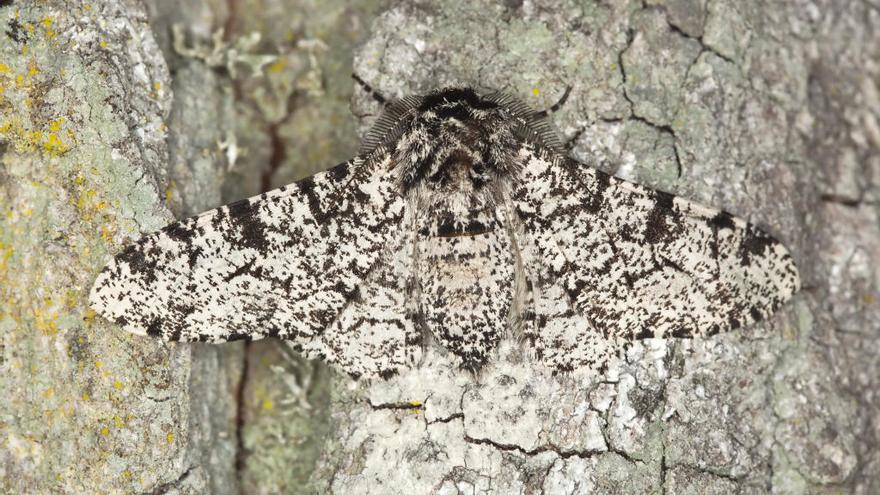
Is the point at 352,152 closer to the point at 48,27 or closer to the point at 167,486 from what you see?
the point at 48,27

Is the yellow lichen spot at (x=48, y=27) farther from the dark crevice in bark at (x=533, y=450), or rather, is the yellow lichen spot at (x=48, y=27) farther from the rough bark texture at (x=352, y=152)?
the dark crevice in bark at (x=533, y=450)

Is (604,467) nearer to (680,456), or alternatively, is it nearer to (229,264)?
(680,456)

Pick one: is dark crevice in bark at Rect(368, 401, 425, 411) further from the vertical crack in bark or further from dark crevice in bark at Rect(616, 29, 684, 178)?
dark crevice in bark at Rect(616, 29, 684, 178)

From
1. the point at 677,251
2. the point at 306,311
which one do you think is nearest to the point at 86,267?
the point at 306,311

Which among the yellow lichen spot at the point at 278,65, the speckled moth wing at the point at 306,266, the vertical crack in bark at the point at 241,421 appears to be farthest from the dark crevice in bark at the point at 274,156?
the vertical crack in bark at the point at 241,421

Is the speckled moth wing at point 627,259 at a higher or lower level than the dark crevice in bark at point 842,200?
lower

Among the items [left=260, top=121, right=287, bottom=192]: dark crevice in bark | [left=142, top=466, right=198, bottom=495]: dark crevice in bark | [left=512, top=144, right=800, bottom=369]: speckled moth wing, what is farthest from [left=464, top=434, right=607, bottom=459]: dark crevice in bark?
[left=260, top=121, right=287, bottom=192]: dark crevice in bark
